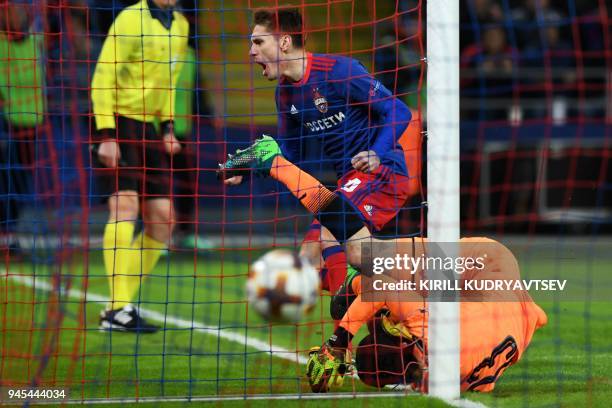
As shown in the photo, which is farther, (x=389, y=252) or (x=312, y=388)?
(x=389, y=252)

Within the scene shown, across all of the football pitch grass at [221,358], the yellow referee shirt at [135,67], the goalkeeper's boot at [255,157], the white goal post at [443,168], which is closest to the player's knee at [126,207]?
the yellow referee shirt at [135,67]

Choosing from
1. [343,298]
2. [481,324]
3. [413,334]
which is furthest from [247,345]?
[481,324]

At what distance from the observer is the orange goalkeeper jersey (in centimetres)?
493

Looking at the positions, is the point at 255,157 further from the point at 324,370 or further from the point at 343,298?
the point at 324,370

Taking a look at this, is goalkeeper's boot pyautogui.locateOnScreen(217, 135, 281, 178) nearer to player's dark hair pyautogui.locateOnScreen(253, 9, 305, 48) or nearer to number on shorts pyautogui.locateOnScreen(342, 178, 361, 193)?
number on shorts pyautogui.locateOnScreen(342, 178, 361, 193)

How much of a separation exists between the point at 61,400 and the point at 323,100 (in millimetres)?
2164

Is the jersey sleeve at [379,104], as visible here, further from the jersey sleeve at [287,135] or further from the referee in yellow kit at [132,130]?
the referee in yellow kit at [132,130]

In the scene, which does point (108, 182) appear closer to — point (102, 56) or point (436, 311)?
point (102, 56)

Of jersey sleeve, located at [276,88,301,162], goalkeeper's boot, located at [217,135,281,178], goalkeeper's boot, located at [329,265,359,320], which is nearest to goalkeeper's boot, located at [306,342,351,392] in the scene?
goalkeeper's boot, located at [329,265,359,320]

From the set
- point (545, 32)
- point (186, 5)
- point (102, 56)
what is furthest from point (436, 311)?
point (545, 32)

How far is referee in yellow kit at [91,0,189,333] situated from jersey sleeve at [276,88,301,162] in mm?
972

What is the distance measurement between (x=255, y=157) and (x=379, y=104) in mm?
715

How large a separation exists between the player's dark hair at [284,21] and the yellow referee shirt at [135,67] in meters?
1.30

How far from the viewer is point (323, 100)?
590 centimetres
